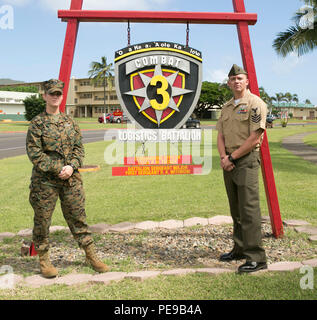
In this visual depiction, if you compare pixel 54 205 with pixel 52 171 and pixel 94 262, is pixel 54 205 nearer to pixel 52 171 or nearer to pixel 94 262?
pixel 52 171

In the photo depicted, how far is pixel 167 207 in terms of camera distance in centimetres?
624

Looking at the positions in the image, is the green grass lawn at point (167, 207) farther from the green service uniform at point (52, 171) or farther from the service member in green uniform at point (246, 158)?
the green service uniform at point (52, 171)

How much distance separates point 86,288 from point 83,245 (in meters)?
0.50

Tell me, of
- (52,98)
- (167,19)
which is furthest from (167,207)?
(52,98)

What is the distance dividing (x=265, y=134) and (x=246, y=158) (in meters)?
0.86

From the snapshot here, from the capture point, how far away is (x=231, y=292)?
9.75 ft

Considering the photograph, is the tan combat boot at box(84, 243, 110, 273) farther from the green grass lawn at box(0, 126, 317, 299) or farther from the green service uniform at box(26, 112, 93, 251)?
the green grass lawn at box(0, 126, 317, 299)

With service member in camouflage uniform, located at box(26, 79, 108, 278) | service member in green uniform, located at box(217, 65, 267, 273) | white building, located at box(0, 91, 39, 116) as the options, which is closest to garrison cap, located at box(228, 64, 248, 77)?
service member in green uniform, located at box(217, 65, 267, 273)

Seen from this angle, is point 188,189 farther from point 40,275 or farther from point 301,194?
point 40,275

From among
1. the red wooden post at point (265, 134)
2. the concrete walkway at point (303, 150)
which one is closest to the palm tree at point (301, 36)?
the concrete walkway at point (303, 150)

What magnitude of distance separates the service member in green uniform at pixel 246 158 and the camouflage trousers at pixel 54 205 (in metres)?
1.52

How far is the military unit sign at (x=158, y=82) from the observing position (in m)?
4.24
